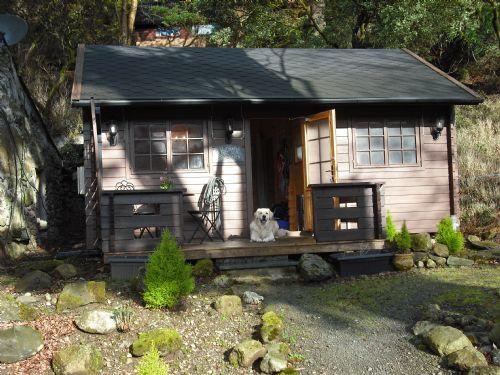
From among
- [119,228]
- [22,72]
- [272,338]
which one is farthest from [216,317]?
[22,72]

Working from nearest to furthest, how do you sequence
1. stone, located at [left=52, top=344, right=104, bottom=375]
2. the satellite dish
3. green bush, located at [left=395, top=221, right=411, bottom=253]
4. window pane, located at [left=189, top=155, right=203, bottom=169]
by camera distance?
stone, located at [left=52, top=344, right=104, bottom=375], green bush, located at [left=395, top=221, right=411, bottom=253], window pane, located at [left=189, top=155, right=203, bottom=169], the satellite dish

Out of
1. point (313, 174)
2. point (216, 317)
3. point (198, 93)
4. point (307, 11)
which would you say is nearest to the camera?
point (216, 317)

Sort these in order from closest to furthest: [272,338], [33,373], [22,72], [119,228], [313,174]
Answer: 1. [33,373]
2. [272,338]
3. [119,228]
4. [313,174]
5. [22,72]

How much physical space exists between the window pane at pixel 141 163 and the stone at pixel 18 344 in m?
4.41

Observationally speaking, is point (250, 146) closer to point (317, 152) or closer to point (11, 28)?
point (317, 152)

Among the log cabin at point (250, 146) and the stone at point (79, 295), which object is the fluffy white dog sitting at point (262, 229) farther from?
the stone at point (79, 295)

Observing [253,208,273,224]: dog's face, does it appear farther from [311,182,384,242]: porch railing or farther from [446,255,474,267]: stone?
[446,255,474,267]: stone

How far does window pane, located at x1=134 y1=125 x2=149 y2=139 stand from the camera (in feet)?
30.3

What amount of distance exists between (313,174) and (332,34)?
35.1 ft

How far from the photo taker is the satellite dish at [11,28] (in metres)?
9.86

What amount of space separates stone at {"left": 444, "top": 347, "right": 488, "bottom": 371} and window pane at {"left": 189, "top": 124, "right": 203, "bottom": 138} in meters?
5.92

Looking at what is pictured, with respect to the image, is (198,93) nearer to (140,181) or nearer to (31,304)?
(140,181)

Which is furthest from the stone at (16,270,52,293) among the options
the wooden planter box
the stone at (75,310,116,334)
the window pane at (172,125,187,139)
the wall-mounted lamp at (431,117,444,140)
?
the wall-mounted lamp at (431,117,444,140)

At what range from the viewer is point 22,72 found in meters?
18.0
